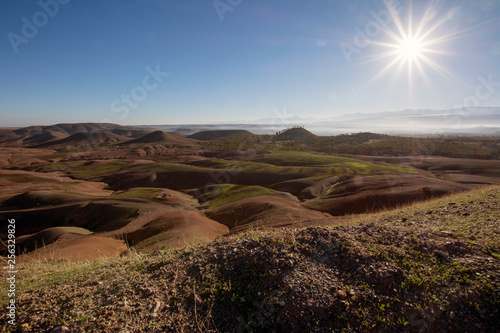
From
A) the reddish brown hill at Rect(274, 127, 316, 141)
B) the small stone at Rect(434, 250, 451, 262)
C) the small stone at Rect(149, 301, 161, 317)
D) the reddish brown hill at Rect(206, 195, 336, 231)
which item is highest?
the reddish brown hill at Rect(274, 127, 316, 141)

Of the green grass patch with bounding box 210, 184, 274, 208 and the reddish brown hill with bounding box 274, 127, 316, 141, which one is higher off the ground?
the reddish brown hill with bounding box 274, 127, 316, 141

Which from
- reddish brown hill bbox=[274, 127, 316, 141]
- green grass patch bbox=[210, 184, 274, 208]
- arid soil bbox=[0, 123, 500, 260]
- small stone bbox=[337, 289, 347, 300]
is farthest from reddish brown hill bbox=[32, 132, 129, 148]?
small stone bbox=[337, 289, 347, 300]

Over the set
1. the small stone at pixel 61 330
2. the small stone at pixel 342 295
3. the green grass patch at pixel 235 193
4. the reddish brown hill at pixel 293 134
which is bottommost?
the green grass patch at pixel 235 193

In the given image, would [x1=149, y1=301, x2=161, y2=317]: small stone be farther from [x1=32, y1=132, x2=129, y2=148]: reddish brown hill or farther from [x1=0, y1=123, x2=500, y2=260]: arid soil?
[x1=32, y1=132, x2=129, y2=148]: reddish brown hill

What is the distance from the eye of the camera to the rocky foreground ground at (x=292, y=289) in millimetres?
3219

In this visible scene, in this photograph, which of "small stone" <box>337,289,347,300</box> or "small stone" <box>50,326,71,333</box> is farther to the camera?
"small stone" <box>337,289,347,300</box>

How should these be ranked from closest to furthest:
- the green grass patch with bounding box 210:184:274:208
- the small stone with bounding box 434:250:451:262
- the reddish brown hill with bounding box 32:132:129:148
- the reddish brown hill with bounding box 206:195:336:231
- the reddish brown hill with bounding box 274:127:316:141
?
1. the small stone with bounding box 434:250:451:262
2. the reddish brown hill with bounding box 206:195:336:231
3. the green grass patch with bounding box 210:184:274:208
4. the reddish brown hill with bounding box 32:132:129:148
5. the reddish brown hill with bounding box 274:127:316:141

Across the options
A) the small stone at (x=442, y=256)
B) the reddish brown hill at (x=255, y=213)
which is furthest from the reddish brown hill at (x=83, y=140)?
the small stone at (x=442, y=256)

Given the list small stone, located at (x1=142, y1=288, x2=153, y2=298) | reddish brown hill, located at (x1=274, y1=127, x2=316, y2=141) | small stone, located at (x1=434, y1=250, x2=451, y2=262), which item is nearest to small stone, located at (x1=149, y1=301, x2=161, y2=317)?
small stone, located at (x1=142, y1=288, x2=153, y2=298)

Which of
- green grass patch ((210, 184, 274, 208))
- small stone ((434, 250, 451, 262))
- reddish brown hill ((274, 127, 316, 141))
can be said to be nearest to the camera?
small stone ((434, 250, 451, 262))

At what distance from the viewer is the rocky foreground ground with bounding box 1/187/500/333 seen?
3219mm

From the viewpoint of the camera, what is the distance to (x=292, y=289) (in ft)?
11.8

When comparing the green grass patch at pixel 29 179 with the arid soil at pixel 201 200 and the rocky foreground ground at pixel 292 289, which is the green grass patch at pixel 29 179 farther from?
the rocky foreground ground at pixel 292 289

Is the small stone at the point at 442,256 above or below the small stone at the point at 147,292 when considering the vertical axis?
above
